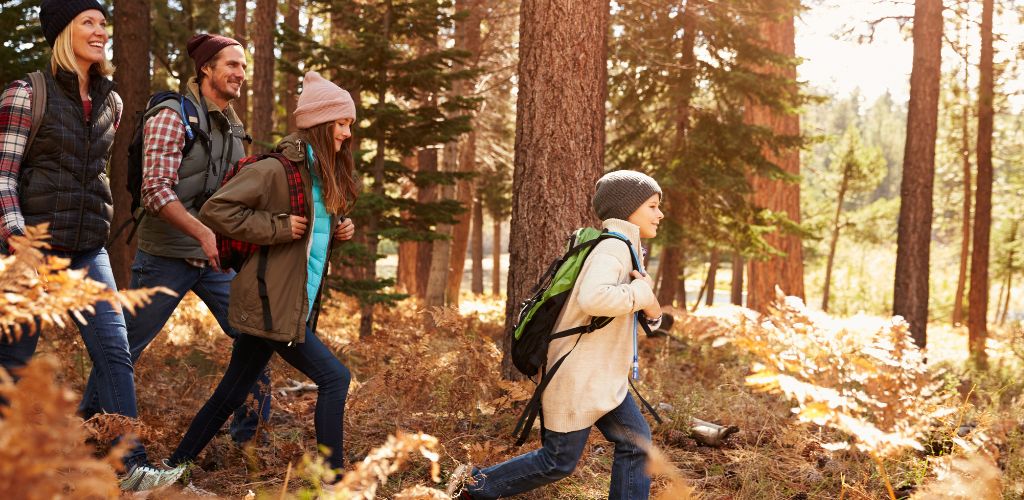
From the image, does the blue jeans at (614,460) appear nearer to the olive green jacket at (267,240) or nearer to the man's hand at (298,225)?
the olive green jacket at (267,240)

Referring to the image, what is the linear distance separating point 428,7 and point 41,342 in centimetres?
567

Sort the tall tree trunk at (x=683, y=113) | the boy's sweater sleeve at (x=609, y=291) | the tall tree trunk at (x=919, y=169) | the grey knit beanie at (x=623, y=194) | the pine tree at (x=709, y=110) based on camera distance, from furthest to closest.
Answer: the tall tree trunk at (x=683, y=113) → the pine tree at (x=709, y=110) → the tall tree trunk at (x=919, y=169) → the grey knit beanie at (x=623, y=194) → the boy's sweater sleeve at (x=609, y=291)

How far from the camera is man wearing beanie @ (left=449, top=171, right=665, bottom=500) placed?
3.39 meters

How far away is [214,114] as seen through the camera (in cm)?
423

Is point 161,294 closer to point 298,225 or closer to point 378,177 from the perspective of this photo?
point 298,225

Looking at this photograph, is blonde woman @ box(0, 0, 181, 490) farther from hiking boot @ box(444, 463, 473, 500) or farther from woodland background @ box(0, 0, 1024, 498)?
hiking boot @ box(444, 463, 473, 500)

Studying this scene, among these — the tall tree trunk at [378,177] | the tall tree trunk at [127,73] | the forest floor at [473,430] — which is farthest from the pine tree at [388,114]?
the forest floor at [473,430]

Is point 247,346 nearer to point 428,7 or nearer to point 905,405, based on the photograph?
point 905,405

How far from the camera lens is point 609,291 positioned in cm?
325

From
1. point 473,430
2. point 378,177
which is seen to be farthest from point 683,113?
point 473,430

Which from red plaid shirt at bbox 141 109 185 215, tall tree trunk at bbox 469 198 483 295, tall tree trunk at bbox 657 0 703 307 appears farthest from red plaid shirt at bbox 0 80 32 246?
tall tree trunk at bbox 469 198 483 295

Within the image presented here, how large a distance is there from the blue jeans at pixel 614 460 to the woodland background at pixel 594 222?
0.54m

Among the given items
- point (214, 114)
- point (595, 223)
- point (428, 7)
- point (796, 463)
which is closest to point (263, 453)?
point (214, 114)

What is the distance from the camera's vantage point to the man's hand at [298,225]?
366 centimetres
